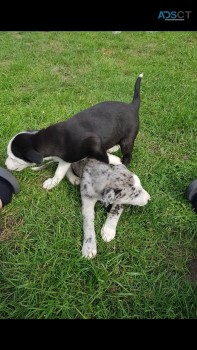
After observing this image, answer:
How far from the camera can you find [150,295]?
287 cm

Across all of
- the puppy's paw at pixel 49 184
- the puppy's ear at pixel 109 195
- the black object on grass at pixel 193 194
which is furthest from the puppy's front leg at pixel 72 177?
the black object on grass at pixel 193 194

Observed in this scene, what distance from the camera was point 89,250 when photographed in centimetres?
315

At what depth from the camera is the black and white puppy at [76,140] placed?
3.77 m

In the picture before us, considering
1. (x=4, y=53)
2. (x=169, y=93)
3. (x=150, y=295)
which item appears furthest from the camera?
(x=4, y=53)

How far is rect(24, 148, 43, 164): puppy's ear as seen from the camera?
3.62 metres

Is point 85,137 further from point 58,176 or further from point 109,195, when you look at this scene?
point 109,195

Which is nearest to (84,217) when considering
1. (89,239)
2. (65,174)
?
(89,239)

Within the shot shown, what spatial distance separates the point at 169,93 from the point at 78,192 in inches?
103

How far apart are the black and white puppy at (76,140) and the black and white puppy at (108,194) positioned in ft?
0.89

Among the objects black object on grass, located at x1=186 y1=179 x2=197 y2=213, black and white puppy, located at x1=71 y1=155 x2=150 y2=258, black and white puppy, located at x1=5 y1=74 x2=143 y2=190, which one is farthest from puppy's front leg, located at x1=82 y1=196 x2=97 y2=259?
black object on grass, located at x1=186 y1=179 x2=197 y2=213

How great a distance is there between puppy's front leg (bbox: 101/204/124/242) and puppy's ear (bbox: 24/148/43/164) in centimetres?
88

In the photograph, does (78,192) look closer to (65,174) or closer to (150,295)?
(65,174)
